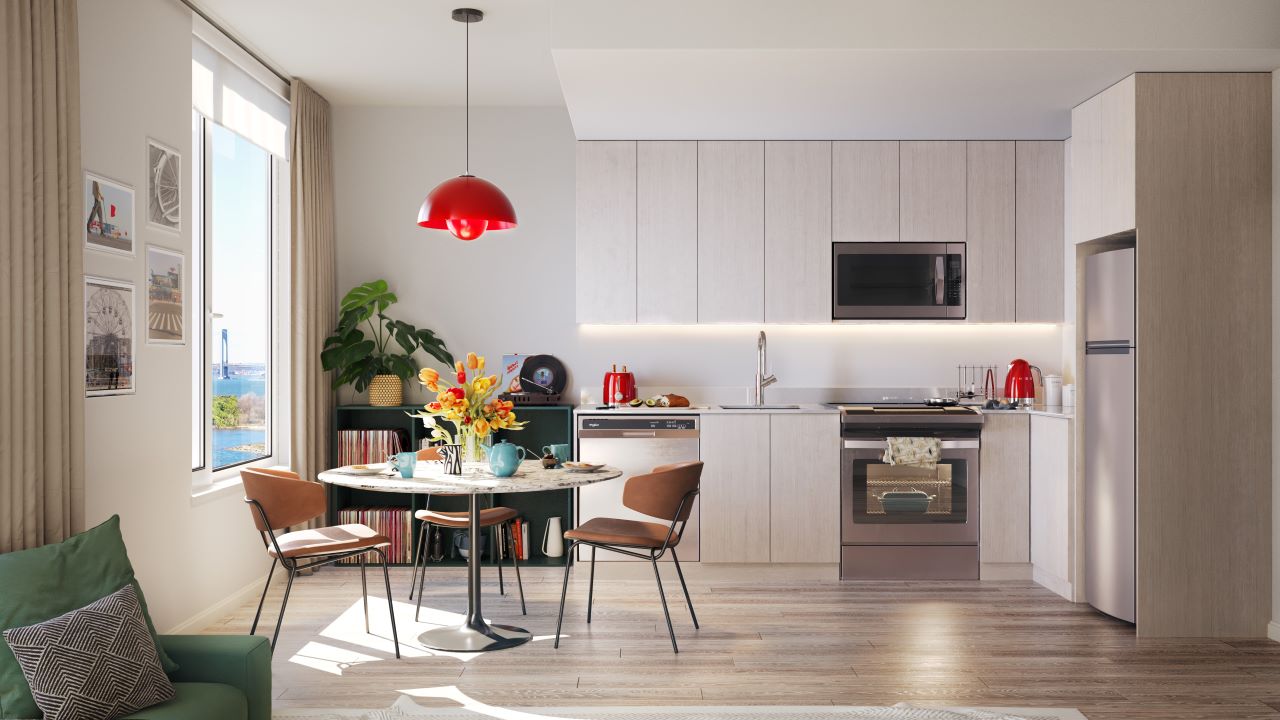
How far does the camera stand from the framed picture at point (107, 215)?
3.21 meters

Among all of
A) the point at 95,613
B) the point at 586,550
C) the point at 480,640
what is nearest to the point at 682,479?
the point at 480,640

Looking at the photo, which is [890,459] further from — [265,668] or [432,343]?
[265,668]

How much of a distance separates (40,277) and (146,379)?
88 centimetres

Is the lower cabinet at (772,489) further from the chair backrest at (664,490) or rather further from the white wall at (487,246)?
the chair backrest at (664,490)

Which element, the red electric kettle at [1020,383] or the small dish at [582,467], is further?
the red electric kettle at [1020,383]

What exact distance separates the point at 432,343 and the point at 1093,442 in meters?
3.76

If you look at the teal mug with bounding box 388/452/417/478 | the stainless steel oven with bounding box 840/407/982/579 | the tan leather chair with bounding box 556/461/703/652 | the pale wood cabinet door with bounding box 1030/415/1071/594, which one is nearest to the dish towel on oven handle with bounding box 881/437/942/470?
the stainless steel oven with bounding box 840/407/982/579

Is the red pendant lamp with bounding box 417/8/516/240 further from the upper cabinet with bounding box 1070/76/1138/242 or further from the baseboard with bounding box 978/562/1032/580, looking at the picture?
the baseboard with bounding box 978/562/1032/580

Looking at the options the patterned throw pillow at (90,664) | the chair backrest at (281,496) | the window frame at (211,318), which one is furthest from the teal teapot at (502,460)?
the window frame at (211,318)

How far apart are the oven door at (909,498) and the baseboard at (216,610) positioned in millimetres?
3215

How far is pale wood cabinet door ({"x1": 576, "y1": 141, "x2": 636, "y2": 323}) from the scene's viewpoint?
5.25m

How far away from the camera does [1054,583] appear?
182 inches

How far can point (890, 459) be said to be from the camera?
A: 489cm

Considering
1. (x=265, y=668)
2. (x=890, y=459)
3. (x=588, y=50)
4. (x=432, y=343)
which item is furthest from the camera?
(x=432, y=343)
